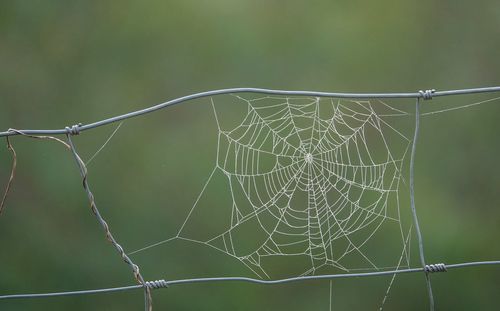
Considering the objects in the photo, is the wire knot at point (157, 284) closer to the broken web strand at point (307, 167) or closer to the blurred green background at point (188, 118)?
the broken web strand at point (307, 167)

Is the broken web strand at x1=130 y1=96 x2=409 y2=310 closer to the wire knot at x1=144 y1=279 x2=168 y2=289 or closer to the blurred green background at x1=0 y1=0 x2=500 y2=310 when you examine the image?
the blurred green background at x1=0 y1=0 x2=500 y2=310

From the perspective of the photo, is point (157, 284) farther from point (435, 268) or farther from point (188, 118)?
point (188, 118)

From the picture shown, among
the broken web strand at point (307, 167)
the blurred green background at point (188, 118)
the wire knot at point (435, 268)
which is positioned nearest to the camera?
the wire knot at point (435, 268)

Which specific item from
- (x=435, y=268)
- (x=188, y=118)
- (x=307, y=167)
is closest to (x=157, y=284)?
(x=435, y=268)

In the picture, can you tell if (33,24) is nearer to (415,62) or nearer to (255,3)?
(255,3)

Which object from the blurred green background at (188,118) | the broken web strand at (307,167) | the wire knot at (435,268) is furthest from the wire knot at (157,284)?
the blurred green background at (188,118)

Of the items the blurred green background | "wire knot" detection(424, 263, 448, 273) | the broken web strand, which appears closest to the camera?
"wire knot" detection(424, 263, 448, 273)

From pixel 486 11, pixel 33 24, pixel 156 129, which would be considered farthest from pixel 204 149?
pixel 486 11

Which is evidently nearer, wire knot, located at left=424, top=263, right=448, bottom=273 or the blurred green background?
wire knot, located at left=424, top=263, right=448, bottom=273

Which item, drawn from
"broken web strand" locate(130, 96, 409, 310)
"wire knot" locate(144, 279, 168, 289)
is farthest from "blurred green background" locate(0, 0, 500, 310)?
"wire knot" locate(144, 279, 168, 289)
